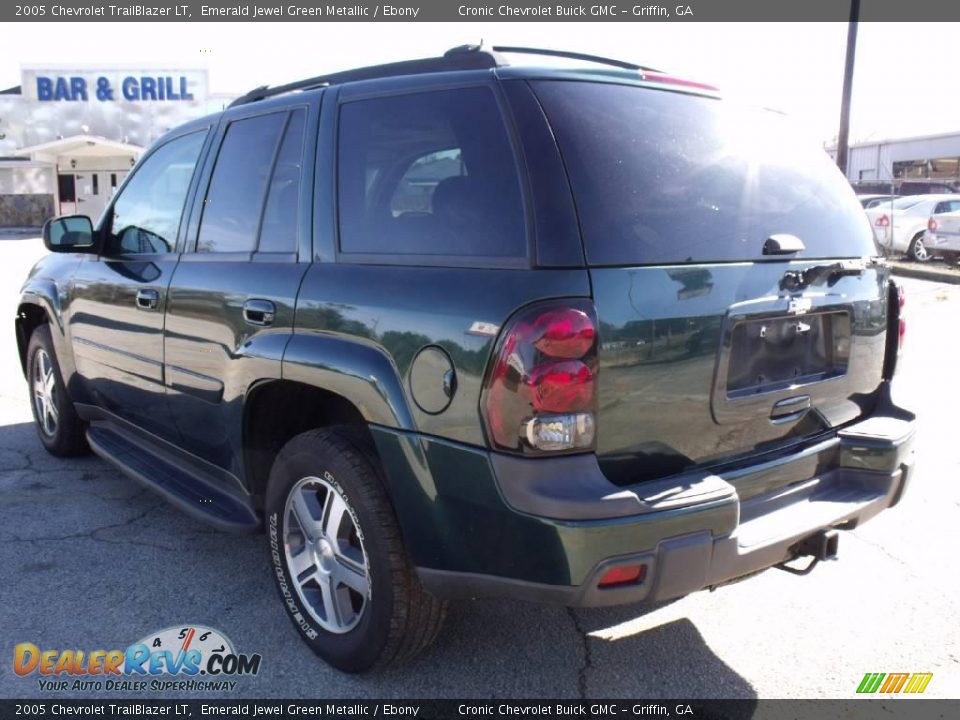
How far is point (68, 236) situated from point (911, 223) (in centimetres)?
1862

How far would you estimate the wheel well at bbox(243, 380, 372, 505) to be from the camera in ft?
10.7

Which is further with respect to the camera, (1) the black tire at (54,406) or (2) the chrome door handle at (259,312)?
(1) the black tire at (54,406)

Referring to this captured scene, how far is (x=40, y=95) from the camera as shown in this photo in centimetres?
3547

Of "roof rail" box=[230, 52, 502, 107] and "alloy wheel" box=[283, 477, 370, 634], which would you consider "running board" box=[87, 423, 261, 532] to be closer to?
"alloy wheel" box=[283, 477, 370, 634]

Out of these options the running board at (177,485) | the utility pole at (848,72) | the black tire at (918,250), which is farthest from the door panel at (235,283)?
the black tire at (918,250)

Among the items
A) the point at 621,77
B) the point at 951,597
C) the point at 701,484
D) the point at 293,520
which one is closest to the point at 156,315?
the point at 293,520

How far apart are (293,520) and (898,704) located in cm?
218

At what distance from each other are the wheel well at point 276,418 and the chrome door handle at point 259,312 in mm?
234

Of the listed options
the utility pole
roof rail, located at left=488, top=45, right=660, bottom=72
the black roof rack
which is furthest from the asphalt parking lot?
the utility pole

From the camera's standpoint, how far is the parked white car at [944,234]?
682 inches

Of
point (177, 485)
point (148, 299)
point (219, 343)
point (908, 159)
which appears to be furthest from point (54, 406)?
point (908, 159)

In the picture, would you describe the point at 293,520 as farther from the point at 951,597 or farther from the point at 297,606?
the point at 951,597

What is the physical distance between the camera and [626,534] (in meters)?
2.33

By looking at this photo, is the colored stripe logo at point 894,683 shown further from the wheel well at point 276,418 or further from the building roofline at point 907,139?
the building roofline at point 907,139
